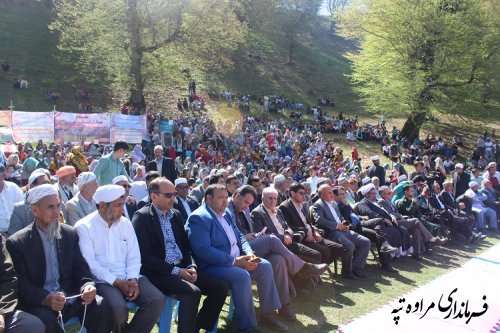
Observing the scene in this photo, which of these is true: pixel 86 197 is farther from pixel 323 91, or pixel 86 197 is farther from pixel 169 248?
pixel 323 91

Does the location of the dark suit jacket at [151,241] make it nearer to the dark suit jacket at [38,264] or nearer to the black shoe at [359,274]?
the dark suit jacket at [38,264]

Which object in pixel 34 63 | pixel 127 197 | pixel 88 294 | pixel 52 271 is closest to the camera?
pixel 88 294

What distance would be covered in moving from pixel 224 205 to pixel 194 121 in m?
21.1

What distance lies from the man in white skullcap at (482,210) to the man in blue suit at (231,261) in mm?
8079

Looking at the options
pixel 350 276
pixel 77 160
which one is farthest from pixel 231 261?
pixel 77 160

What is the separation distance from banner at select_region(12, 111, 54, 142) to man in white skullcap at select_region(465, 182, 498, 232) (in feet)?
41.3

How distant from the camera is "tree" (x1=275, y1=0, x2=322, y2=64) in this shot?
4909cm

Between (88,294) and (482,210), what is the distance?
10.3 metres

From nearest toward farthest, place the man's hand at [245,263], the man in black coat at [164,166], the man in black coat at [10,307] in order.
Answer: the man in black coat at [10,307] → the man's hand at [245,263] → the man in black coat at [164,166]

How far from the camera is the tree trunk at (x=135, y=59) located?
2598 cm

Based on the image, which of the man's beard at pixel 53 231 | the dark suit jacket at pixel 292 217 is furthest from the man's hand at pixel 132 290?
the dark suit jacket at pixel 292 217

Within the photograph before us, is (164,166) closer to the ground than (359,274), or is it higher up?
higher up

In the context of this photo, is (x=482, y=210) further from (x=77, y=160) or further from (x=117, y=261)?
(x=117, y=261)

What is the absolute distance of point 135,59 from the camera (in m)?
27.0
